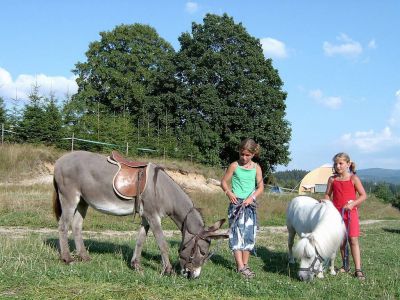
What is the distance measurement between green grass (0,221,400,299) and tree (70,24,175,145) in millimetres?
29240

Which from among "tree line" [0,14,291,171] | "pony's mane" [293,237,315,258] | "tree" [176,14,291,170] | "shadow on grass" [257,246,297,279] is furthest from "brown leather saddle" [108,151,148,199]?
"tree" [176,14,291,170]

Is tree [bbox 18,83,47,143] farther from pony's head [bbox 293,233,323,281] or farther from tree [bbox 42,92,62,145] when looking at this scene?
pony's head [bbox 293,233,323,281]

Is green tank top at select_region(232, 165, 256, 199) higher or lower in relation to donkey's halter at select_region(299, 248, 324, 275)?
higher

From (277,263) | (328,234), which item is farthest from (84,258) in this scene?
(328,234)

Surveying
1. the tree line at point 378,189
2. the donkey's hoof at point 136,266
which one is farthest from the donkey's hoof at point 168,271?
the tree line at point 378,189

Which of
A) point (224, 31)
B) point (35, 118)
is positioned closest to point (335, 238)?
Result: point (35, 118)

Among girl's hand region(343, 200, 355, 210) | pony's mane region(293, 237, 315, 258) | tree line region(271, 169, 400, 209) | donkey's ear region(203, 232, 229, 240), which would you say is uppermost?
girl's hand region(343, 200, 355, 210)

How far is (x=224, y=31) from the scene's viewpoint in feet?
129

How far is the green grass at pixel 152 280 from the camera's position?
5234 millimetres

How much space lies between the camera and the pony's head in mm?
6523

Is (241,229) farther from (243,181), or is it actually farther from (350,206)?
(350,206)

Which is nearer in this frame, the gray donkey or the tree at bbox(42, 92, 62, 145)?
the gray donkey

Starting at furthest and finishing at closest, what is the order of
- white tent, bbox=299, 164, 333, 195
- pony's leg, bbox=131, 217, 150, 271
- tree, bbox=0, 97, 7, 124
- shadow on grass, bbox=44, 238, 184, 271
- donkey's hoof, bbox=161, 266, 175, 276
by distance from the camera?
white tent, bbox=299, 164, 333, 195, tree, bbox=0, 97, 7, 124, shadow on grass, bbox=44, 238, 184, 271, pony's leg, bbox=131, 217, 150, 271, donkey's hoof, bbox=161, 266, 175, 276

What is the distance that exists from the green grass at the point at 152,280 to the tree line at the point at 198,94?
80.6 feet
